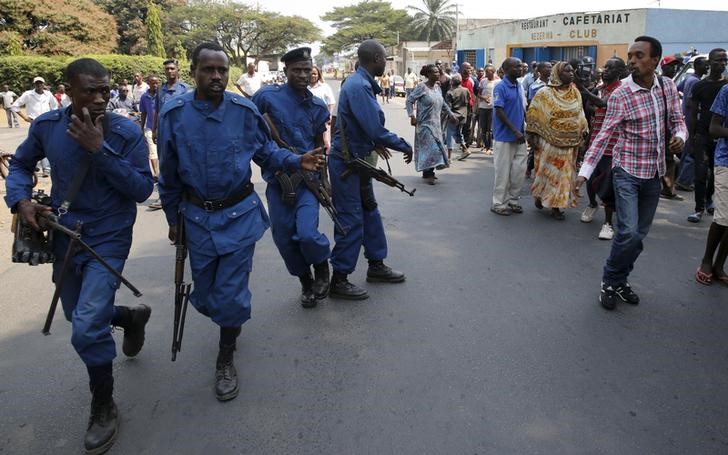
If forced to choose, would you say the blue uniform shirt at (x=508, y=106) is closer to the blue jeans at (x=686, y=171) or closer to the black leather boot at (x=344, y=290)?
the blue jeans at (x=686, y=171)

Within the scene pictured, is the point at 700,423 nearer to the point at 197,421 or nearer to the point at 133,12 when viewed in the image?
the point at 197,421

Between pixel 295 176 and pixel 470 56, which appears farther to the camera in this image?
pixel 470 56

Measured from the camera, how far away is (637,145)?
407cm

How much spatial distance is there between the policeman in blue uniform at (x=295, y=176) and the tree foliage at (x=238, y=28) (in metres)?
53.2

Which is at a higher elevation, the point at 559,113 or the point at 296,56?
the point at 296,56

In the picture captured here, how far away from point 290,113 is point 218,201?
1.25 m

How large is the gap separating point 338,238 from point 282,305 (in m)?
0.68

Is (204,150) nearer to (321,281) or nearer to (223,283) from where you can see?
(223,283)

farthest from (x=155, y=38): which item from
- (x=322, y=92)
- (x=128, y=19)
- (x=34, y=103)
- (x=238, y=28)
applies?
(x=322, y=92)

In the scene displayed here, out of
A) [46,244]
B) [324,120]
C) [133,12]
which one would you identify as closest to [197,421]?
[46,244]

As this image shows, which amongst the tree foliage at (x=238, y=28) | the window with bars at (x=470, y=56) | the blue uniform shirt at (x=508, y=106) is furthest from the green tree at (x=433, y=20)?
the blue uniform shirt at (x=508, y=106)

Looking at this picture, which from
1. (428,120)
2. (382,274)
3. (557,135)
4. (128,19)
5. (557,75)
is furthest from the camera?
(128,19)

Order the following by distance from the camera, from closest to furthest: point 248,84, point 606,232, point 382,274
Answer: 1. point 382,274
2. point 606,232
3. point 248,84

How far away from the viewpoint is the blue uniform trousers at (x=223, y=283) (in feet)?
10.1
